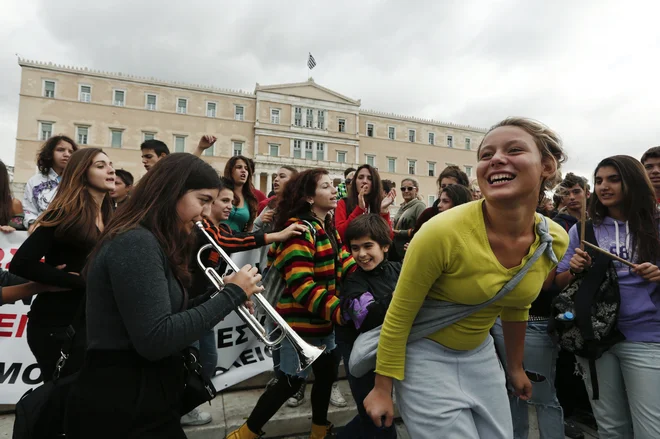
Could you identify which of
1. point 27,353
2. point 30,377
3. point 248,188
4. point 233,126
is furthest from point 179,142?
point 30,377

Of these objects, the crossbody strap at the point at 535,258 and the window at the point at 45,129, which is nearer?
the crossbody strap at the point at 535,258

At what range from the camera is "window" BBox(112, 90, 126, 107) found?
37.6 m

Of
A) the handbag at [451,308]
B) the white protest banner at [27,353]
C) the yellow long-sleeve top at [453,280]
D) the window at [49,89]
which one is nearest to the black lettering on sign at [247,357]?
the white protest banner at [27,353]

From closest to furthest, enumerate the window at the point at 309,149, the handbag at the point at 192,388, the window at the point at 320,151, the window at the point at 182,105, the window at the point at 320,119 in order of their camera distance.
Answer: the handbag at the point at 192,388 < the window at the point at 182,105 < the window at the point at 309,149 < the window at the point at 320,151 < the window at the point at 320,119

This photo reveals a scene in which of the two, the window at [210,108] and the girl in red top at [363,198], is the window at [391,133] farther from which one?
the girl in red top at [363,198]

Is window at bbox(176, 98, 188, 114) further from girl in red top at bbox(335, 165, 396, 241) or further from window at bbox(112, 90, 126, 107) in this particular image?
girl in red top at bbox(335, 165, 396, 241)

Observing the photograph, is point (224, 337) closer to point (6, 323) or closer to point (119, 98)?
point (6, 323)

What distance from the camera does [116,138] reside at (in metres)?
37.6

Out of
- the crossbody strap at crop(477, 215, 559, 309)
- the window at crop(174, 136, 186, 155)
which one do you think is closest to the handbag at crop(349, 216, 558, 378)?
the crossbody strap at crop(477, 215, 559, 309)

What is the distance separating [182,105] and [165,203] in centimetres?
4317

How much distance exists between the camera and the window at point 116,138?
123 feet

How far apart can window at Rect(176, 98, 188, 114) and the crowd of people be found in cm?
4068

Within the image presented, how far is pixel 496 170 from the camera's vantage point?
153cm

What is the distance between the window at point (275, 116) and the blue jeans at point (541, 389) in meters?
43.0
